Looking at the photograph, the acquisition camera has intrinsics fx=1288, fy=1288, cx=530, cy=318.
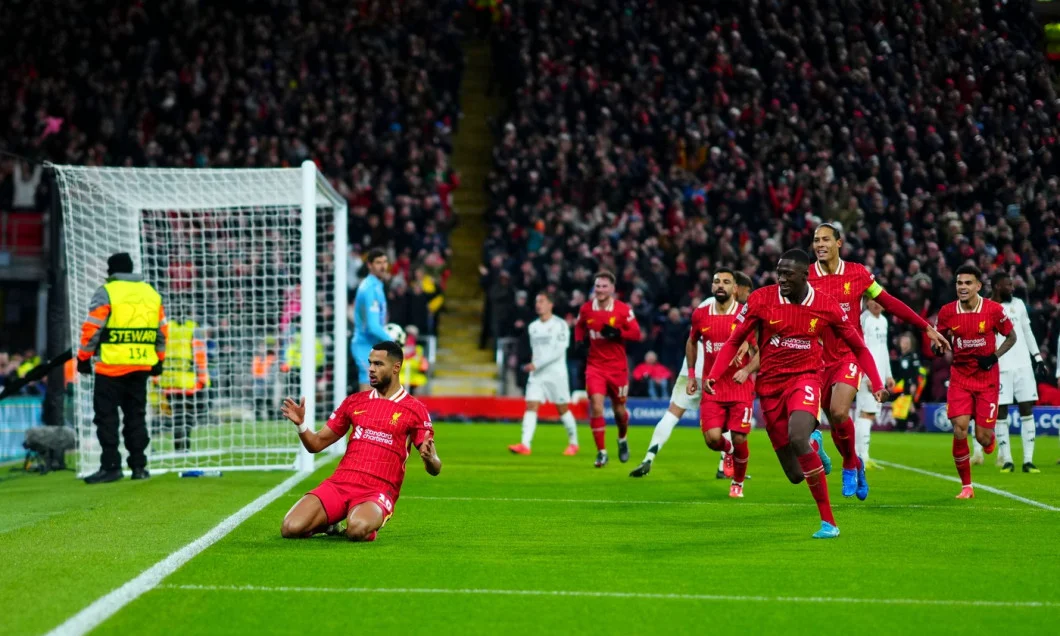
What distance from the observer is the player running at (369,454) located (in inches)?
317

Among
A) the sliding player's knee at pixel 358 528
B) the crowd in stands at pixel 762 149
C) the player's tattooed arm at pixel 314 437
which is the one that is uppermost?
the crowd in stands at pixel 762 149

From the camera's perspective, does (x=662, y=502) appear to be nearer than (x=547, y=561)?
No

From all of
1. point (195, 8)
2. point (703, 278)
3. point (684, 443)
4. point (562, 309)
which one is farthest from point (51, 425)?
point (195, 8)

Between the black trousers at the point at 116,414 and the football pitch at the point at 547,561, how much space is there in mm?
438

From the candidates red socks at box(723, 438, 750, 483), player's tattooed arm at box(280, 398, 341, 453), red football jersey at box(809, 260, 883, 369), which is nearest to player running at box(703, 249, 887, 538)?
red football jersey at box(809, 260, 883, 369)

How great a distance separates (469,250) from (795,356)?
68.8 ft

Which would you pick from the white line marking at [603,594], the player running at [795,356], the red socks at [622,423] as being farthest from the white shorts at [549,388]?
the white line marking at [603,594]

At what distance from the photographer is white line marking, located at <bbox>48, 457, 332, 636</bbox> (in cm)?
549

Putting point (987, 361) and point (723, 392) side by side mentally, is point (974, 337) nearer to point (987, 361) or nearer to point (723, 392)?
point (987, 361)

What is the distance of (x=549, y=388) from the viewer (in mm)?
16562

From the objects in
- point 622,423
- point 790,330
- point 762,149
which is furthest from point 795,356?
point 762,149

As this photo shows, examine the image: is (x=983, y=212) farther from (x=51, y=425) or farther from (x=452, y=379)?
(x=51, y=425)

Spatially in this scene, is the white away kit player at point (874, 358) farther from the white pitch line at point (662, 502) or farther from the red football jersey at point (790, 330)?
the red football jersey at point (790, 330)

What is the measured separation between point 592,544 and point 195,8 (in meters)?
26.5
